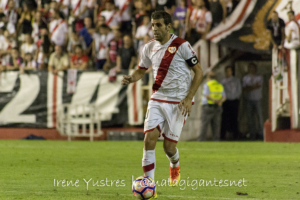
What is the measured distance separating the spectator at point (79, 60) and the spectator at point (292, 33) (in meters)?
6.33

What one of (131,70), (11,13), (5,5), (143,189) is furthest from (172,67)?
(5,5)

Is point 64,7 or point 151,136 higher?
point 64,7

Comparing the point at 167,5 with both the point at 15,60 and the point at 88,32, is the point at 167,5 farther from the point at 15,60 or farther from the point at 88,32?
the point at 15,60

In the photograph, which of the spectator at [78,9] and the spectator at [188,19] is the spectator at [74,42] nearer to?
the spectator at [78,9]

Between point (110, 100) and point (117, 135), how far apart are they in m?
1.12

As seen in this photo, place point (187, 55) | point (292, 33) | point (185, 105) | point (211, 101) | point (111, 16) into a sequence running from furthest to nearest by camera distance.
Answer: point (111, 16), point (211, 101), point (292, 33), point (187, 55), point (185, 105)

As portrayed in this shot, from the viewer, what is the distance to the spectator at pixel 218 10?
52.2 ft

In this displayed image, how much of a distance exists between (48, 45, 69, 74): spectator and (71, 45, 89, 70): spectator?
243mm

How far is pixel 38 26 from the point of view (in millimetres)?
19031

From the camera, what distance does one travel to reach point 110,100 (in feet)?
56.0

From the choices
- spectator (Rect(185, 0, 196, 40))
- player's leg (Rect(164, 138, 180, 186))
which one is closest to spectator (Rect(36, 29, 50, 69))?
spectator (Rect(185, 0, 196, 40))

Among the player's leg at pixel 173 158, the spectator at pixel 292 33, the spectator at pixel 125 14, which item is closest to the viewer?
the player's leg at pixel 173 158

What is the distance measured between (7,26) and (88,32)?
3.77m

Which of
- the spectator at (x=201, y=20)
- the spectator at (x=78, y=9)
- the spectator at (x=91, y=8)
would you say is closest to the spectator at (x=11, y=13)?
the spectator at (x=78, y=9)
